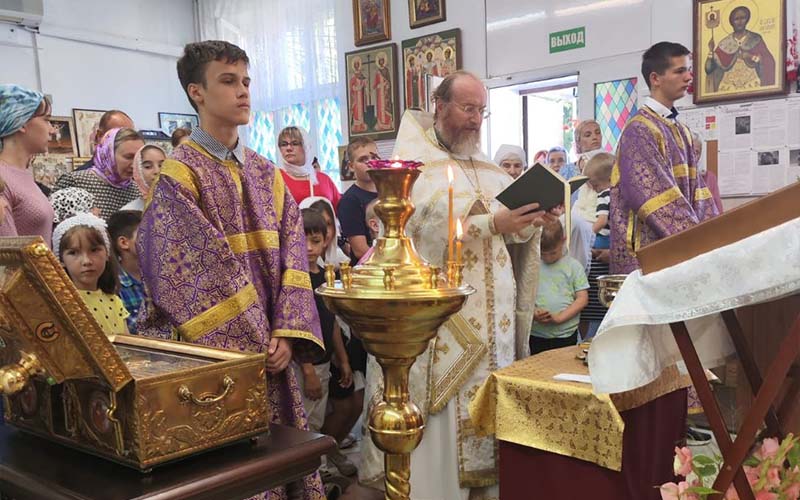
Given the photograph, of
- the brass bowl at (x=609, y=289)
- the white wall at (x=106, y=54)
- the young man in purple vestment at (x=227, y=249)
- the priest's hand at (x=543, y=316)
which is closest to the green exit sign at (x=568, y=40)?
the priest's hand at (x=543, y=316)

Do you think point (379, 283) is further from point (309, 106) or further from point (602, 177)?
point (309, 106)

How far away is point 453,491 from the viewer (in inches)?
111

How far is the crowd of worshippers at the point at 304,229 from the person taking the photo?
256 centimetres

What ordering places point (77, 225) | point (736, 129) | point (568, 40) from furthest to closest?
point (568, 40) → point (736, 129) → point (77, 225)

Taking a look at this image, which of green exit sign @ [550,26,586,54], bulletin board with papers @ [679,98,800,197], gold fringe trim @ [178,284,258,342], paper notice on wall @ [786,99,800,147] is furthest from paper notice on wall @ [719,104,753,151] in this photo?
gold fringe trim @ [178,284,258,342]

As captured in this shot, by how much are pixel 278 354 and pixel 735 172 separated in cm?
417

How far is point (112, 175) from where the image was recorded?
11.9 ft

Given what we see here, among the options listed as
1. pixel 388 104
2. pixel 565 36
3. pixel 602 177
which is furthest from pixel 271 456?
pixel 388 104

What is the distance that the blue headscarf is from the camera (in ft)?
8.25

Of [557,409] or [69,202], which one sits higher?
[69,202]

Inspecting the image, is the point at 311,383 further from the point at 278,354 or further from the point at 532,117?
the point at 532,117

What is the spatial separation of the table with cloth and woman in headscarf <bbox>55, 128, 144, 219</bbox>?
7.47ft

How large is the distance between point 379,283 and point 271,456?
52 cm

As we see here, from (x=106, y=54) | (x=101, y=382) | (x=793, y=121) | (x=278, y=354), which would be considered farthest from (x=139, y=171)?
(x=106, y=54)
